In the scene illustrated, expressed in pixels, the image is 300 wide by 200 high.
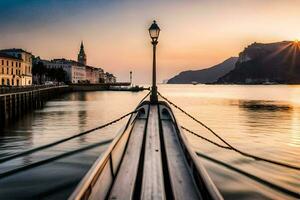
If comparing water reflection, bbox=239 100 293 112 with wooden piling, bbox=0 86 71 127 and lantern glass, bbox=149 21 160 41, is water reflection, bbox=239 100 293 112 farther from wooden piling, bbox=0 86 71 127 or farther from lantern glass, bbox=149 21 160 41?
lantern glass, bbox=149 21 160 41

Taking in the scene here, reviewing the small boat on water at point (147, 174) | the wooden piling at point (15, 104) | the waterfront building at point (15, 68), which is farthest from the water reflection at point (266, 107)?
the waterfront building at point (15, 68)

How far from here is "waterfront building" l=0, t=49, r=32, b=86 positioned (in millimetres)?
93812

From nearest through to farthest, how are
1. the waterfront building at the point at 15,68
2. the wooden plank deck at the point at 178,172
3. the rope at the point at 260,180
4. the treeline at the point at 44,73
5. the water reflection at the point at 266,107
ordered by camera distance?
the wooden plank deck at the point at 178,172 → the rope at the point at 260,180 → the water reflection at the point at 266,107 → the waterfront building at the point at 15,68 → the treeline at the point at 44,73

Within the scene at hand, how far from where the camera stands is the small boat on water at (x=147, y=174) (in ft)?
14.1

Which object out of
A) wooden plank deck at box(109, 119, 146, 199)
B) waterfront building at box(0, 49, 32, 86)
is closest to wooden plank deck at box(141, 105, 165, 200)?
wooden plank deck at box(109, 119, 146, 199)

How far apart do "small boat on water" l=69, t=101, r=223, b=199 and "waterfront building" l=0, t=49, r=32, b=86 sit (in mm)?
95844

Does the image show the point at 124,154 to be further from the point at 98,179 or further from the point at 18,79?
the point at 18,79

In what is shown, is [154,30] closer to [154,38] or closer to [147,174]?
[154,38]

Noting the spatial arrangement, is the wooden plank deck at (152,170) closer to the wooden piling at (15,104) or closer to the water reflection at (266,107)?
the wooden piling at (15,104)

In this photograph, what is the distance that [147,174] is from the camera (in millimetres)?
5418

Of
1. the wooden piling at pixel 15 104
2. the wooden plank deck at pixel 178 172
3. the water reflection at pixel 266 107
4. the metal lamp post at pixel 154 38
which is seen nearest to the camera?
the wooden plank deck at pixel 178 172

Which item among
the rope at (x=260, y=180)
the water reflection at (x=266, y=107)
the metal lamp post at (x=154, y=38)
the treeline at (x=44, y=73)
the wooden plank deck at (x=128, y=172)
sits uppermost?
the treeline at (x=44, y=73)

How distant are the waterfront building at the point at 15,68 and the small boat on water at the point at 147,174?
9584 cm

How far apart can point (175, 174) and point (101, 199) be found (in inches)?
64.1
